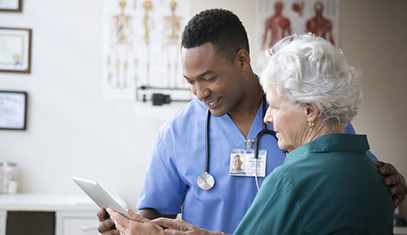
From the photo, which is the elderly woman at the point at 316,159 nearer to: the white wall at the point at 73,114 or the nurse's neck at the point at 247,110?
the nurse's neck at the point at 247,110

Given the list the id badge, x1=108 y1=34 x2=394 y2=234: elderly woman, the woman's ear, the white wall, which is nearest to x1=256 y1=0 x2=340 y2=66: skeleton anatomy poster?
the white wall

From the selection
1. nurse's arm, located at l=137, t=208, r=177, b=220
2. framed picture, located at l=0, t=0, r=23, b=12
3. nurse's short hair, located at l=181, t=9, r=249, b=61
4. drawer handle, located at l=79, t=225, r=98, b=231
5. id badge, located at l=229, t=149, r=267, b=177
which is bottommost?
drawer handle, located at l=79, t=225, r=98, b=231

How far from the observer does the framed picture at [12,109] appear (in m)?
3.35

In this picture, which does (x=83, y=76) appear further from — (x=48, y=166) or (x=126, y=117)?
(x=48, y=166)

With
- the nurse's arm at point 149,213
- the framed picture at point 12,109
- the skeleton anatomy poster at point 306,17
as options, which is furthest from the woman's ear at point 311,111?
the framed picture at point 12,109

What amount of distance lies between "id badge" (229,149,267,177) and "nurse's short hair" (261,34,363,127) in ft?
1.57

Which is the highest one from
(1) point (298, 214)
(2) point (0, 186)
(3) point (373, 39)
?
(3) point (373, 39)

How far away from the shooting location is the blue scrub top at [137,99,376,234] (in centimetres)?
162

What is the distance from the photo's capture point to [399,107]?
3641 mm

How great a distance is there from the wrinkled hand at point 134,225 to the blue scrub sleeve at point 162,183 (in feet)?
1.17

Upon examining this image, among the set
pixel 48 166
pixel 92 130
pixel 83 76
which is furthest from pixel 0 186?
pixel 83 76

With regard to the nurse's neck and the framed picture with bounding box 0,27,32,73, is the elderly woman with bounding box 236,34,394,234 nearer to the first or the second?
the nurse's neck

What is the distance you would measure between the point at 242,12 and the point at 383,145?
1.45 meters

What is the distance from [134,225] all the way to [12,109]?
2375 millimetres
